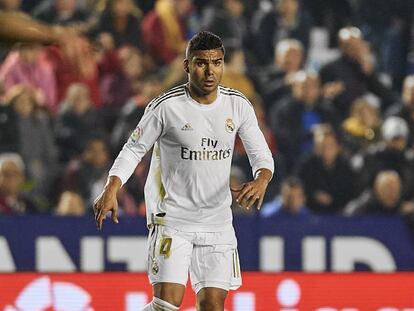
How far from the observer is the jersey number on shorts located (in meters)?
5.83

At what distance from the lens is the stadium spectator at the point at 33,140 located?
985cm

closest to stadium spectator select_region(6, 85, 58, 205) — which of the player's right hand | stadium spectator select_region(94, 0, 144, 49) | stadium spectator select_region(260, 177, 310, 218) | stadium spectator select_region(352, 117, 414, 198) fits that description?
stadium spectator select_region(94, 0, 144, 49)

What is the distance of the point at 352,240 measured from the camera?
28.7ft

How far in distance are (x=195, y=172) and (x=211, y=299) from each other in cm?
65

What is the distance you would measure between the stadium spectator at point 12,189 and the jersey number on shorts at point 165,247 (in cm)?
364

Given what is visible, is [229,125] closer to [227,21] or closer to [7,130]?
[7,130]

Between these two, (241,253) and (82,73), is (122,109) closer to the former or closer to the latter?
(82,73)

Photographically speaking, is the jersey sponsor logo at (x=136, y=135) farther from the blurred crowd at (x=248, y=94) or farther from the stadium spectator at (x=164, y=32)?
the stadium spectator at (x=164, y=32)

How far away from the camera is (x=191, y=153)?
581 cm

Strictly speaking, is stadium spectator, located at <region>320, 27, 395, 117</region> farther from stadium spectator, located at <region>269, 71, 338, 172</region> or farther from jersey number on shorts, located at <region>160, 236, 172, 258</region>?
jersey number on shorts, located at <region>160, 236, 172, 258</region>

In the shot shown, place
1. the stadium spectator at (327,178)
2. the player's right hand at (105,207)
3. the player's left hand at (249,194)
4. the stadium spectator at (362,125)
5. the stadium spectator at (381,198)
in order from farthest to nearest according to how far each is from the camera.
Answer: the stadium spectator at (362,125) < the stadium spectator at (327,178) < the stadium spectator at (381,198) < the player's left hand at (249,194) < the player's right hand at (105,207)

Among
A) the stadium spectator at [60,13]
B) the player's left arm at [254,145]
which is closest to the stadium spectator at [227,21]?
the stadium spectator at [60,13]

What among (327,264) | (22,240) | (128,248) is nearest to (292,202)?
(327,264)

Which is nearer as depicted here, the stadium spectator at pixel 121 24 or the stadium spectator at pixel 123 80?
the stadium spectator at pixel 123 80
